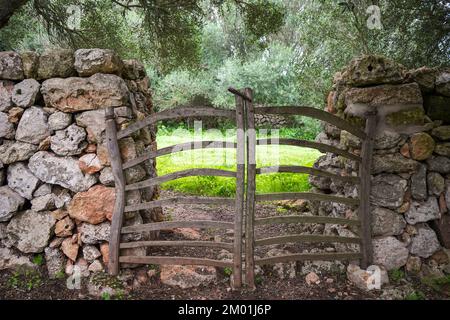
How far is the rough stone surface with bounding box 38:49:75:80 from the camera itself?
3.84 meters

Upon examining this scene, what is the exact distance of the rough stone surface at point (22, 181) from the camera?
3.97m

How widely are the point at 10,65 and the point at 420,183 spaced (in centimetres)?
500

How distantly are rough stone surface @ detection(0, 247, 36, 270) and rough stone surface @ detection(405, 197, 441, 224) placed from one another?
4.63 m

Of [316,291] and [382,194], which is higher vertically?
[382,194]

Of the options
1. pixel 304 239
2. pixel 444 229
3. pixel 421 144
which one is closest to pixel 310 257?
pixel 304 239

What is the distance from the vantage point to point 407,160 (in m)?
3.99

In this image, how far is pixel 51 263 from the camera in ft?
13.2

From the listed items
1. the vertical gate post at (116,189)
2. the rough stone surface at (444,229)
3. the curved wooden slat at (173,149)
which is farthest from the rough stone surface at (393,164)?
the vertical gate post at (116,189)

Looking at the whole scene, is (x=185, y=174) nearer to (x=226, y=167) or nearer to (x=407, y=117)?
(x=407, y=117)

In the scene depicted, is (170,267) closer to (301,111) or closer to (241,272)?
(241,272)

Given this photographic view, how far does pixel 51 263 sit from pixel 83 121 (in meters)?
1.76
